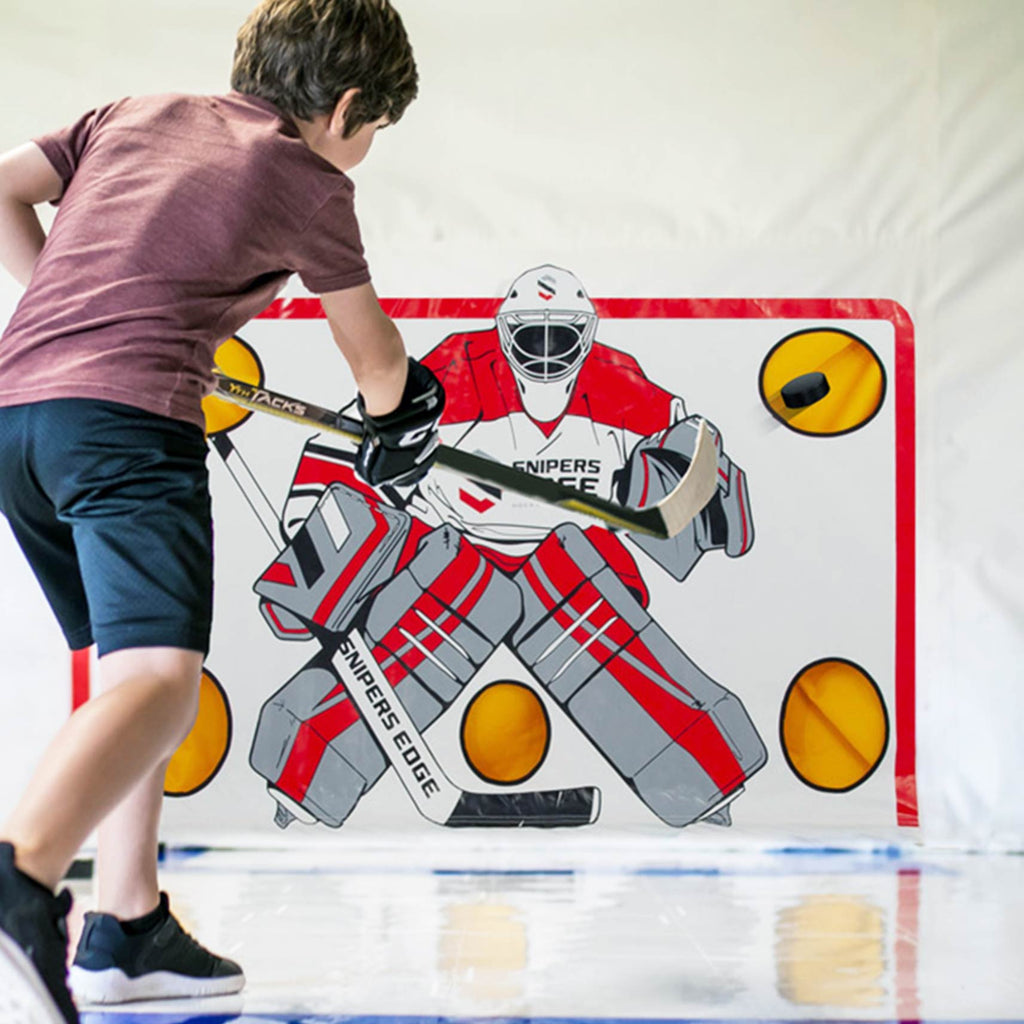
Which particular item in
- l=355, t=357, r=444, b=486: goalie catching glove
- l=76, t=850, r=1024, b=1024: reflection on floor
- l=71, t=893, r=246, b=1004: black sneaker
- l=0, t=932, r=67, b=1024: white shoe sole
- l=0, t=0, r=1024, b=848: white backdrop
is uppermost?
l=0, t=0, r=1024, b=848: white backdrop

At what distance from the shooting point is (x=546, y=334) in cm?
244

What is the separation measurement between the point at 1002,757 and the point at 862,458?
0.63 metres

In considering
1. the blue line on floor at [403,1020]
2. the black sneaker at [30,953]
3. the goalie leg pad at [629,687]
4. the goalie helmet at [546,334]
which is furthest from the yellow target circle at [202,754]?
the black sneaker at [30,953]

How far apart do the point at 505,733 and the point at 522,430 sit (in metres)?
0.59

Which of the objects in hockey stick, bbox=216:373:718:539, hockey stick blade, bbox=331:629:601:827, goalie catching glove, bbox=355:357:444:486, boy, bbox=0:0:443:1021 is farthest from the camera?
hockey stick blade, bbox=331:629:601:827

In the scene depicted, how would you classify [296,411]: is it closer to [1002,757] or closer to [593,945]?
[593,945]

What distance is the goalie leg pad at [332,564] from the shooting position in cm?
240

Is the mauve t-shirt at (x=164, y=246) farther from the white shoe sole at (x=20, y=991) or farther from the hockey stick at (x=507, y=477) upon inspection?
the white shoe sole at (x=20, y=991)

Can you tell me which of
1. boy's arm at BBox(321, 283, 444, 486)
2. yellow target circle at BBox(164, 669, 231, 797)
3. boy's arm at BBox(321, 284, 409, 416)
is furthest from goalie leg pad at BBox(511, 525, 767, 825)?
boy's arm at BBox(321, 284, 409, 416)

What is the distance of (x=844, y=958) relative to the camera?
4.85ft

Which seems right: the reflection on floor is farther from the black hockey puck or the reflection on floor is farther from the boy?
the black hockey puck

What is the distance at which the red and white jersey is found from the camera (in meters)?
2.41

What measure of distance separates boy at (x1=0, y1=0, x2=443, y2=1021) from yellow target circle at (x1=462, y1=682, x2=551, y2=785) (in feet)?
3.54

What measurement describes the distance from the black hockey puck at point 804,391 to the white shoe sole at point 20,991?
1880 mm
